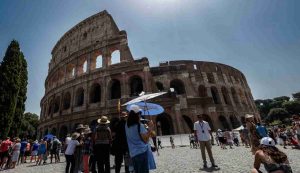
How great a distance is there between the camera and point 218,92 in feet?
87.9

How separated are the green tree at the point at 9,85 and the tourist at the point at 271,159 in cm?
1874

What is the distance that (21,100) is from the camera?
57.3ft

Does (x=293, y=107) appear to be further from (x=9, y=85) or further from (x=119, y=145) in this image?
(x=9, y=85)

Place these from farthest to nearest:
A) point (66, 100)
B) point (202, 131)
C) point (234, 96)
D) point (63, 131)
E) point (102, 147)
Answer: point (234, 96) → point (66, 100) → point (63, 131) → point (202, 131) → point (102, 147)

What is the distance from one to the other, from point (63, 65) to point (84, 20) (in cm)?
773

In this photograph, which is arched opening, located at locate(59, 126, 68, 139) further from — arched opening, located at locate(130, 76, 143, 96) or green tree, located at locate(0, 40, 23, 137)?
arched opening, located at locate(130, 76, 143, 96)

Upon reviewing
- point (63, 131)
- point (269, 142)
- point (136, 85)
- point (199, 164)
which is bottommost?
point (199, 164)

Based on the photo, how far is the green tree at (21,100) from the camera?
16750 mm

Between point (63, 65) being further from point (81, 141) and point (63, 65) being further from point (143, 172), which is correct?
point (143, 172)

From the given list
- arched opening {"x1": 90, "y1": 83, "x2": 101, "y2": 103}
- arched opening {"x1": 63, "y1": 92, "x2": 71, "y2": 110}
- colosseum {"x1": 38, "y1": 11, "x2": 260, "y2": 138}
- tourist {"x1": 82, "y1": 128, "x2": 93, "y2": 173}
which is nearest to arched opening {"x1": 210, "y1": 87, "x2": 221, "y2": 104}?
colosseum {"x1": 38, "y1": 11, "x2": 260, "y2": 138}

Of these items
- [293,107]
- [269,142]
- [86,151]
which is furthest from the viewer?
[293,107]

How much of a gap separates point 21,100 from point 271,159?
2044 cm

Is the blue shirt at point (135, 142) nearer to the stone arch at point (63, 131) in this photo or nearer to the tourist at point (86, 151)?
the tourist at point (86, 151)

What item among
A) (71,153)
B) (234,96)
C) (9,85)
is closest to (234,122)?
(234,96)
